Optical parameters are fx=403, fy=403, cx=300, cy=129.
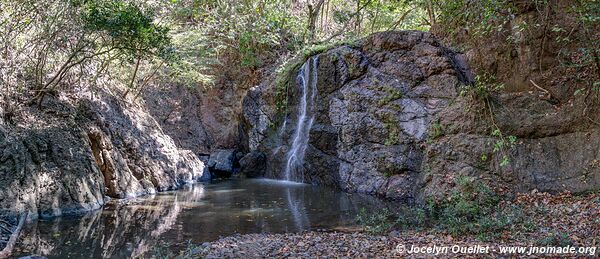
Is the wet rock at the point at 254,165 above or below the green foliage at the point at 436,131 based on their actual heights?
below

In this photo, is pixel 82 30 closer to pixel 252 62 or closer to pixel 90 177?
pixel 90 177

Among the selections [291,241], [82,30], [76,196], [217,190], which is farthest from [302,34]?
[291,241]

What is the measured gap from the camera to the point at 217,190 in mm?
14055

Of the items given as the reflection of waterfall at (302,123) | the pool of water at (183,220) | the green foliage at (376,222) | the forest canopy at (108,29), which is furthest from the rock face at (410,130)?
the green foliage at (376,222)

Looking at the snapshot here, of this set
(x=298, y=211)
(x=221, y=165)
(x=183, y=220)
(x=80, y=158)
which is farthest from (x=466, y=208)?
(x=221, y=165)

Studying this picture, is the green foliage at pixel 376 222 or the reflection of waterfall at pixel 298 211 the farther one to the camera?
the reflection of waterfall at pixel 298 211

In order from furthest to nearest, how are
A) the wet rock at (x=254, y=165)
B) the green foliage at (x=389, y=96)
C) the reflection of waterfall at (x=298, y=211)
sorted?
1. the wet rock at (x=254, y=165)
2. the green foliage at (x=389, y=96)
3. the reflection of waterfall at (x=298, y=211)

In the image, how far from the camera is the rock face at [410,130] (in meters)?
9.38

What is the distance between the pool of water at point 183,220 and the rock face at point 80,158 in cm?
57

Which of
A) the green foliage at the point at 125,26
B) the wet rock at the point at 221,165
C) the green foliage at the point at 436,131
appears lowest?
the wet rock at the point at 221,165

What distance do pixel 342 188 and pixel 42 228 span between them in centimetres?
856

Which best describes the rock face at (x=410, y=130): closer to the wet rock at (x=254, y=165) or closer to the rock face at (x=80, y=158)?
the wet rock at (x=254, y=165)

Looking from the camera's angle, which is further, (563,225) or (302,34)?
(302,34)

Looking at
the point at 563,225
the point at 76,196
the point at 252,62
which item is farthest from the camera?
the point at 252,62
